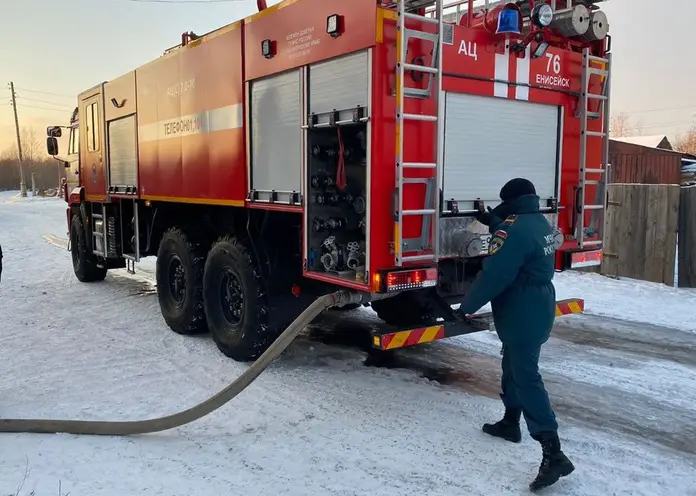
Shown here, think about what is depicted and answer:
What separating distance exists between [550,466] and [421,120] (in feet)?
7.90

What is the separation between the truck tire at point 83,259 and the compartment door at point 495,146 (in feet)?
25.4

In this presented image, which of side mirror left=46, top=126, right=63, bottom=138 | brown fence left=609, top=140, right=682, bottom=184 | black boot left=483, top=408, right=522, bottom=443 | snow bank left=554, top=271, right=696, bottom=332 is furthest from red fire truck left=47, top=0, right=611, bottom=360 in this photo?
brown fence left=609, top=140, right=682, bottom=184

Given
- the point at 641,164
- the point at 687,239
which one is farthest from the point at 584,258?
the point at 641,164

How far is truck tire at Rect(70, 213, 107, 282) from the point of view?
10.6m

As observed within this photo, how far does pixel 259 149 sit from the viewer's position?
5.50 meters

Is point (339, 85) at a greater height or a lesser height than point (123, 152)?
greater

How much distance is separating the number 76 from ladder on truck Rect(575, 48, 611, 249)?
0.28 meters

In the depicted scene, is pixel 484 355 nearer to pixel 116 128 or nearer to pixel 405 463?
pixel 405 463

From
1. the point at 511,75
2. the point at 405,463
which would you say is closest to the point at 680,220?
the point at 511,75

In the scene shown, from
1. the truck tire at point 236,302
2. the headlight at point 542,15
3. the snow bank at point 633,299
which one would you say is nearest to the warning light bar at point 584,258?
the headlight at point 542,15

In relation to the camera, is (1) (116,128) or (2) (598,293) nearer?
(1) (116,128)

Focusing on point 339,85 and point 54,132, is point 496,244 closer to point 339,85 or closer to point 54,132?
point 339,85

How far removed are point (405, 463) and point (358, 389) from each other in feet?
4.57

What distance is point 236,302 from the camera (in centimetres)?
613
